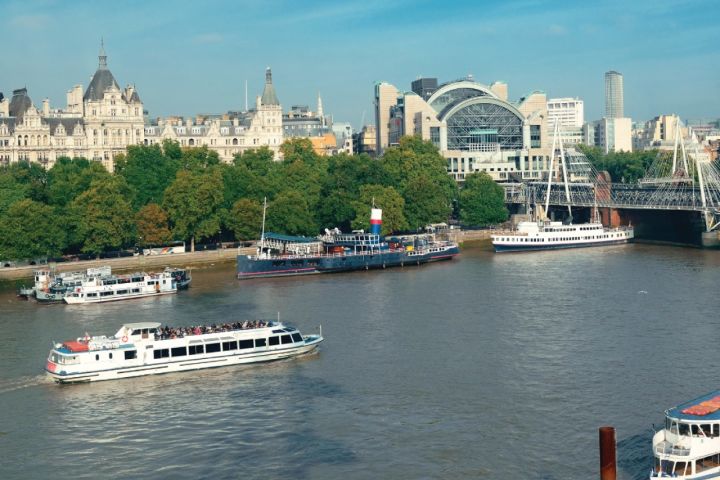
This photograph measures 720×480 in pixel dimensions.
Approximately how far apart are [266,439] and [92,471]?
18.1ft

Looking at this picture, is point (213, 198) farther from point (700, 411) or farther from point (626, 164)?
point (626, 164)

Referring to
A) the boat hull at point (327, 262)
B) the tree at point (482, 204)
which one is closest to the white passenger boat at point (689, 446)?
the boat hull at point (327, 262)

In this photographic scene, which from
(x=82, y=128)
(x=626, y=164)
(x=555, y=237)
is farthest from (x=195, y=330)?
(x=626, y=164)

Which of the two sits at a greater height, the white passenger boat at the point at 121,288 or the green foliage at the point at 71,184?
the green foliage at the point at 71,184

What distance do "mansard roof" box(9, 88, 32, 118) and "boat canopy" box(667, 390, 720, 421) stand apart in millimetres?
112462

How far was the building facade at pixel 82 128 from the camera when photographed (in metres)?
122

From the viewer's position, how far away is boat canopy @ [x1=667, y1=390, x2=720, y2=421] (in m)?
27.9

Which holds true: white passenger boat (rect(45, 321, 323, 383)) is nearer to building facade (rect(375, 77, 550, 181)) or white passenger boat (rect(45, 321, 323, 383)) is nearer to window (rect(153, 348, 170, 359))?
window (rect(153, 348, 170, 359))

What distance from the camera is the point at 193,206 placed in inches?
3442

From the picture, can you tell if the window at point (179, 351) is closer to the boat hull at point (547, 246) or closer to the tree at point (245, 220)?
the tree at point (245, 220)

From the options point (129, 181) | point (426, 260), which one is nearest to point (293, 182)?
point (129, 181)

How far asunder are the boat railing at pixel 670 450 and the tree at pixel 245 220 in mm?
63983

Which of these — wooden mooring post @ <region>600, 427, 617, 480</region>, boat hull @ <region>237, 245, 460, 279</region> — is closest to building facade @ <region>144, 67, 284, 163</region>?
boat hull @ <region>237, 245, 460, 279</region>

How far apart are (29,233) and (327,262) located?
2384cm
